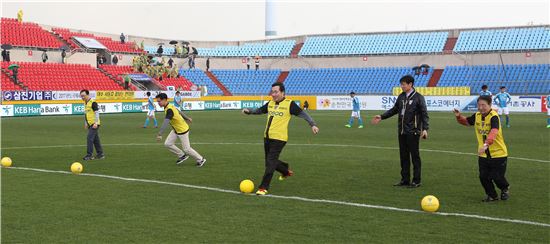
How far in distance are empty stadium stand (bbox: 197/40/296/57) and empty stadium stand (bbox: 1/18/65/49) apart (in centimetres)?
2044

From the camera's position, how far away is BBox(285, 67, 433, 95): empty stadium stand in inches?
2584

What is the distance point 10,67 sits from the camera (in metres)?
51.4

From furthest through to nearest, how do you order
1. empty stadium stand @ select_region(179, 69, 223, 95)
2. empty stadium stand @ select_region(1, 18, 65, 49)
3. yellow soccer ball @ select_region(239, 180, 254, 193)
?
1. empty stadium stand @ select_region(179, 69, 223, 95)
2. empty stadium stand @ select_region(1, 18, 65, 49)
3. yellow soccer ball @ select_region(239, 180, 254, 193)

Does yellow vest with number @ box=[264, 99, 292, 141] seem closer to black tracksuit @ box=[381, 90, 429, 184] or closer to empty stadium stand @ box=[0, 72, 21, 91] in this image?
black tracksuit @ box=[381, 90, 429, 184]

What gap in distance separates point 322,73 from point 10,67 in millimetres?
34103

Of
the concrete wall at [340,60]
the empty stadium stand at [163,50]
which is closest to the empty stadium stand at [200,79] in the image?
the concrete wall at [340,60]

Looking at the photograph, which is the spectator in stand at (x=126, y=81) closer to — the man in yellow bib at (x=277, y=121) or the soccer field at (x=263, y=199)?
the soccer field at (x=263, y=199)

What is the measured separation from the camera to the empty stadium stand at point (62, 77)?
2088 inches

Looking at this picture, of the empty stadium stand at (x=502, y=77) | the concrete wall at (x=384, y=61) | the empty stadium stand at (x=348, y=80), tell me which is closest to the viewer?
the empty stadium stand at (x=502, y=77)

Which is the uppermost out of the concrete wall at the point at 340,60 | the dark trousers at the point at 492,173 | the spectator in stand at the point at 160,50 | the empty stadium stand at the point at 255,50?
the empty stadium stand at the point at 255,50

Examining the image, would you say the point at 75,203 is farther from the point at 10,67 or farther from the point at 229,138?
the point at 10,67

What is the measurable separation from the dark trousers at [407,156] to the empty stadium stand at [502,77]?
48319 mm

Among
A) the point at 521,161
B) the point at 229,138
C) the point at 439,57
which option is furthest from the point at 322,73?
the point at 521,161

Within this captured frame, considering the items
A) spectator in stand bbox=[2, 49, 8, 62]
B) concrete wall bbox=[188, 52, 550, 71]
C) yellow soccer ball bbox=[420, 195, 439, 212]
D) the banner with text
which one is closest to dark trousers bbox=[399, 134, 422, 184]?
yellow soccer ball bbox=[420, 195, 439, 212]
